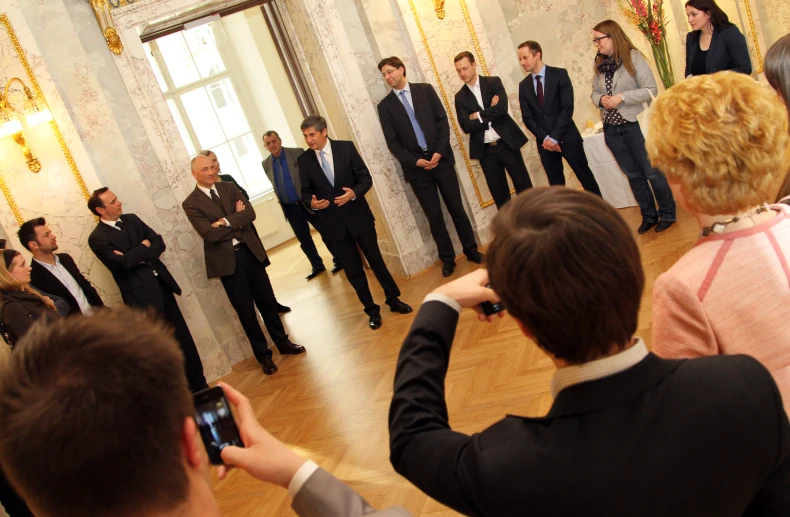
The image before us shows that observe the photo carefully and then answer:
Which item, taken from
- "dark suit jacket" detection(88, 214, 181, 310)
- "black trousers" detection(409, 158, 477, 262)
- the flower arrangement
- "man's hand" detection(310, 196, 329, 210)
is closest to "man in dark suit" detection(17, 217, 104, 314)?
"dark suit jacket" detection(88, 214, 181, 310)

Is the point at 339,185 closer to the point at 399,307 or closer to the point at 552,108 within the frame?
the point at 399,307

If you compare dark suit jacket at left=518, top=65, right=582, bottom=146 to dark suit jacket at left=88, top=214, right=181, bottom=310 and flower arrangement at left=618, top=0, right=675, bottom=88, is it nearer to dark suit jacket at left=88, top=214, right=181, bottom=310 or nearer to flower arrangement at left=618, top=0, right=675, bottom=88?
flower arrangement at left=618, top=0, right=675, bottom=88

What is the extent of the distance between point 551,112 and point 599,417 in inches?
222

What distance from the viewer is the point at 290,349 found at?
6.32m

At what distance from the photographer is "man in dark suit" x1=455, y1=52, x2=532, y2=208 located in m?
6.63

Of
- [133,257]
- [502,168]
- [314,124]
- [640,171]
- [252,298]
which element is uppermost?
[314,124]

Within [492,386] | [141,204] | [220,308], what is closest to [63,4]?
[141,204]

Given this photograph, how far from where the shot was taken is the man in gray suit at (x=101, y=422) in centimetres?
93

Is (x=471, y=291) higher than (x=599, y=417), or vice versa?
(x=471, y=291)

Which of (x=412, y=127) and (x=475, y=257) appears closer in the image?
(x=412, y=127)

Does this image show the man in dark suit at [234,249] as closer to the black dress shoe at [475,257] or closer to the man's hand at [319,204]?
the man's hand at [319,204]

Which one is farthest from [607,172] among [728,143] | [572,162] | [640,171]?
[728,143]

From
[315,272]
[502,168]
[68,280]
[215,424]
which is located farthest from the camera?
[315,272]

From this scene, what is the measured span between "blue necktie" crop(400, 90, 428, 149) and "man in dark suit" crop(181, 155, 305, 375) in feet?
5.80
